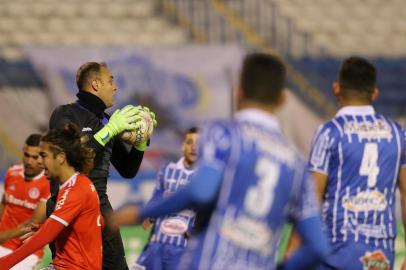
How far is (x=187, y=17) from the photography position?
21.8 m

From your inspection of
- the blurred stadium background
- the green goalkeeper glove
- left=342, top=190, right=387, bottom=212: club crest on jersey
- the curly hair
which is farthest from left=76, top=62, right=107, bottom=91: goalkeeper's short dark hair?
the blurred stadium background

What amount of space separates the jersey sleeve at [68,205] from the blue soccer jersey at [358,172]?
1442 millimetres

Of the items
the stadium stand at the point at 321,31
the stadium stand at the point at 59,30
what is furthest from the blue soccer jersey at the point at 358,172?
the stadium stand at the point at 321,31

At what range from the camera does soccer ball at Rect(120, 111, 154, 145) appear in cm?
717

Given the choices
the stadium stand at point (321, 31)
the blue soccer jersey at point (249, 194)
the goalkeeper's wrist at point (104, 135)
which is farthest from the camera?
the stadium stand at point (321, 31)

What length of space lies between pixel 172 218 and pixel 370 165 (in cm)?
344

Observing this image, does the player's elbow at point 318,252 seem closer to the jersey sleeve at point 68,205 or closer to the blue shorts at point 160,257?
the jersey sleeve at point 68,205

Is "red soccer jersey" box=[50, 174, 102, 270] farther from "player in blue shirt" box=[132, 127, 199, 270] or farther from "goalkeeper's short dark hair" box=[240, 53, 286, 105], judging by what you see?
"player in blue shirt" box=[132, 127, 199, 270]

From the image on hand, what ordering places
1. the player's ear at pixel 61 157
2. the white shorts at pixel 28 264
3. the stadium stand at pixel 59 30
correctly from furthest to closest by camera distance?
the stadium stand at pixel 59 30 < the white shorts at pixel 28 264 < the player's ear at pixel 61 157

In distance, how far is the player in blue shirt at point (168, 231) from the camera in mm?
9469

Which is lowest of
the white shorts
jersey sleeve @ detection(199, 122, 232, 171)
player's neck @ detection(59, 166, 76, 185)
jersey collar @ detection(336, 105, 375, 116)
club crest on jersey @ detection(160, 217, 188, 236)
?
the white shorts

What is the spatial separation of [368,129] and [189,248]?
2152 mm

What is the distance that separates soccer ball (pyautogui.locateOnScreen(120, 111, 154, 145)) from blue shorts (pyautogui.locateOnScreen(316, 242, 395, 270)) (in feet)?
5.15

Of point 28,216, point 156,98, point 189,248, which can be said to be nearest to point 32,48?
point 156,98
